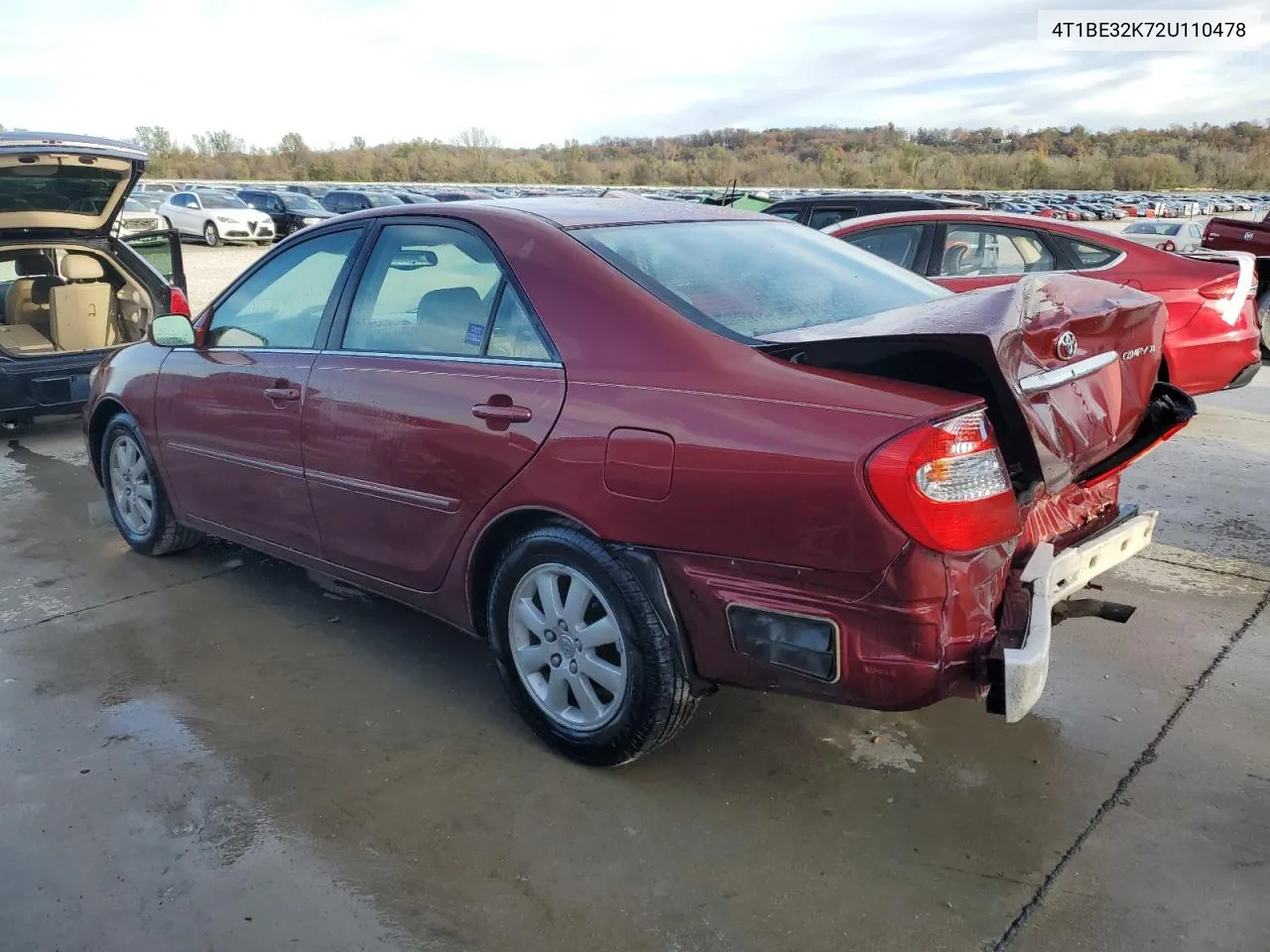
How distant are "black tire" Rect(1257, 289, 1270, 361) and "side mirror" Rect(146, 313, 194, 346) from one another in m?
9.18

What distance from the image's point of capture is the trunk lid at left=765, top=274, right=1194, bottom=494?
2.41 metres

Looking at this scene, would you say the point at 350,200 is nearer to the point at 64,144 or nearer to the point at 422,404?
the point at 64,144

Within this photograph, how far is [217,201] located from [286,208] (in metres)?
3.62

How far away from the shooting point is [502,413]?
2939 mm

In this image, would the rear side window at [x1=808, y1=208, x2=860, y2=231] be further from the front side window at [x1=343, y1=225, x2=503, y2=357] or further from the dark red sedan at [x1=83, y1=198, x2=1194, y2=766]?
the front side window at [x1=343, y1=225, x2=503, y2=357]

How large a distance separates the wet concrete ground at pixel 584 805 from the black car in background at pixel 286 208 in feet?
92.5

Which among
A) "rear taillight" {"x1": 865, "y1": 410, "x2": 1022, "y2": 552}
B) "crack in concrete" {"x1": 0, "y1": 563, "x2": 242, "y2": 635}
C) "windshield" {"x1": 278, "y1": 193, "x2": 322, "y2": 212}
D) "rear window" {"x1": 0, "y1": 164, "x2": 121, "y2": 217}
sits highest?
"windshield" {"x1": 278, "y1": 193, "x2": 322, "y2": 212}

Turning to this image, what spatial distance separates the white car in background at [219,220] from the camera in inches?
1079

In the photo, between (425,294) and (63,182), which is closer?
(425,294)

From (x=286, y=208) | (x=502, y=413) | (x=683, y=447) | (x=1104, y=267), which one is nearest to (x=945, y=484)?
(x=683, y=447)

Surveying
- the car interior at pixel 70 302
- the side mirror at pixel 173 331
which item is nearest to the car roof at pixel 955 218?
the side mirror at pixel 173 331

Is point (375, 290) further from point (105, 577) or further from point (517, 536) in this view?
point (105, 577)

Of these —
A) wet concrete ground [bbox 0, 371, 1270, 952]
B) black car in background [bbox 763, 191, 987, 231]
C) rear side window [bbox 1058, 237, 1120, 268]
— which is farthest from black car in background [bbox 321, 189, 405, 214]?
wet concrete ground [bbox 0, 371, 1270, 952]

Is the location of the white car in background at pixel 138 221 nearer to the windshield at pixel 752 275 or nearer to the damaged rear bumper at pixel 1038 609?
the windshield at pixel 752 275
